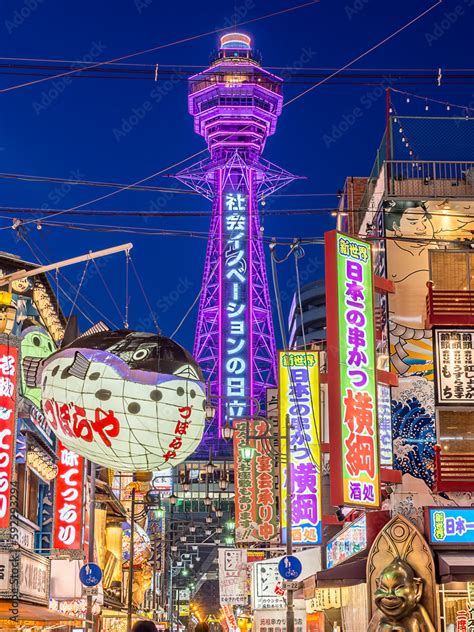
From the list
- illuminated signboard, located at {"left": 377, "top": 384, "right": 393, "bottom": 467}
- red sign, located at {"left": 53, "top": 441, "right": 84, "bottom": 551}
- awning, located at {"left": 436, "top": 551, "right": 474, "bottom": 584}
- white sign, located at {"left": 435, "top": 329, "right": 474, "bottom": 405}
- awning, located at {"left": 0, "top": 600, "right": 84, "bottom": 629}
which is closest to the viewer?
awning, located at {"left": 436, "top": 551, "right": 474, "bottom": 584}

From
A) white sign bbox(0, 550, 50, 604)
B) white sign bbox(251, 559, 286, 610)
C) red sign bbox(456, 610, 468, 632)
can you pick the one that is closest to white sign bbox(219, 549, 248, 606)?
white sign bbox(251, 559, 286, 610)

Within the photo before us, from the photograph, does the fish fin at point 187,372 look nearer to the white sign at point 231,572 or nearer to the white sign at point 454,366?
the white sign at point 454,366

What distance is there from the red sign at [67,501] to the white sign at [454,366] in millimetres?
9616

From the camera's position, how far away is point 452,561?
20.5m

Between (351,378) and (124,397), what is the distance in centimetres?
1039

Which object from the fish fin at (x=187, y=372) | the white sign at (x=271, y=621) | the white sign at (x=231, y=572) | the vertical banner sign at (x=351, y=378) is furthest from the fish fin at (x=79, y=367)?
the white sign at (x=231, y=572)

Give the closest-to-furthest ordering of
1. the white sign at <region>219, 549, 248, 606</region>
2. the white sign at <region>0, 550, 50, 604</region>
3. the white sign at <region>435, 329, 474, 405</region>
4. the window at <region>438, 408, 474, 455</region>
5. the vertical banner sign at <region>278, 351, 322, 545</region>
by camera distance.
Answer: the white sign at <region>0, 550, 50, 604</region> → the white sign at <region>435, 329, 474, 405</region> → the window at <region>438, 408, 474, 455</region> → the vertical banner sign at <region>278, 351, 322, 545</region> → the white sign at <region>219, 549, 248, 606</region>

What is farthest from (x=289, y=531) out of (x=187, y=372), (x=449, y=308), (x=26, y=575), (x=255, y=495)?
(x=187, y=372)

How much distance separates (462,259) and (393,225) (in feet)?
6.25

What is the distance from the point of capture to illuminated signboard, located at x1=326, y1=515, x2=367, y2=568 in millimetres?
23625

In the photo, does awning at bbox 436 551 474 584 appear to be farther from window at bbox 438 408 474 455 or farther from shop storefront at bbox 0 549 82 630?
shop storefront at bbox 0 549 82 630

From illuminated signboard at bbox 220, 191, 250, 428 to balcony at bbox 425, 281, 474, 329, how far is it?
62.6m

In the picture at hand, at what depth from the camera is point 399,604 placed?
19922 mm

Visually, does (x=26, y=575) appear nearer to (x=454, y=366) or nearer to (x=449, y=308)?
(x=454, y=366)
